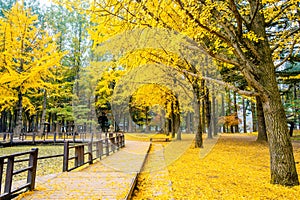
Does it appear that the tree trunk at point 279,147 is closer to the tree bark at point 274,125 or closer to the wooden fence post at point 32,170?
the tree bark at point 274,125

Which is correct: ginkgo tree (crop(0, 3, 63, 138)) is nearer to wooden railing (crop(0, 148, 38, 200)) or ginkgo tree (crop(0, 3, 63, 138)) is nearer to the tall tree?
the tall tree

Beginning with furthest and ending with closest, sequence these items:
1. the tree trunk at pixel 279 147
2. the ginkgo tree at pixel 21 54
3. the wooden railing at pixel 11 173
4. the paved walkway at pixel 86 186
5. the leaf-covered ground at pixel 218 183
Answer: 1. the ginkgo tree at pixel 21 54
2. the tree trunk at pixel 279 147
3. the leaf-covered ground at pixel 218 183
4. the paved walkway at pixel 86 186
5. the wooden railing at pixel 11 173

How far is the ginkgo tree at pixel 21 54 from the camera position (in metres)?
13.9

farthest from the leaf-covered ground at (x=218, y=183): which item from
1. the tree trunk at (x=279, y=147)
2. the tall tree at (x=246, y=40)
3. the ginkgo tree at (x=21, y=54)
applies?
the ginkgo tree at (x=21, y=54)

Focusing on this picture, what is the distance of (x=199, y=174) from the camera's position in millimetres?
6312

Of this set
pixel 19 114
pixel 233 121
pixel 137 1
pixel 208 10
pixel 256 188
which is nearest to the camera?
pixel 256 188

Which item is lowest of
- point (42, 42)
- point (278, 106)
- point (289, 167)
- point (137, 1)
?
point (289, 167)

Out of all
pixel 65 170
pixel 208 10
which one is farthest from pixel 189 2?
pixel 65 170

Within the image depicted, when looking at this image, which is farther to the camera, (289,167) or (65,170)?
(65,170)

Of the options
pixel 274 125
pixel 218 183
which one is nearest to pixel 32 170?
pixel 218 183

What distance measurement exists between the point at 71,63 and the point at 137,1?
21584 mm

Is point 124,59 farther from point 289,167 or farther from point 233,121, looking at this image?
point 233,121

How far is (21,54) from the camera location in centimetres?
1575

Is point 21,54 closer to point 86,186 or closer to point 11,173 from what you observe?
point 86,186
